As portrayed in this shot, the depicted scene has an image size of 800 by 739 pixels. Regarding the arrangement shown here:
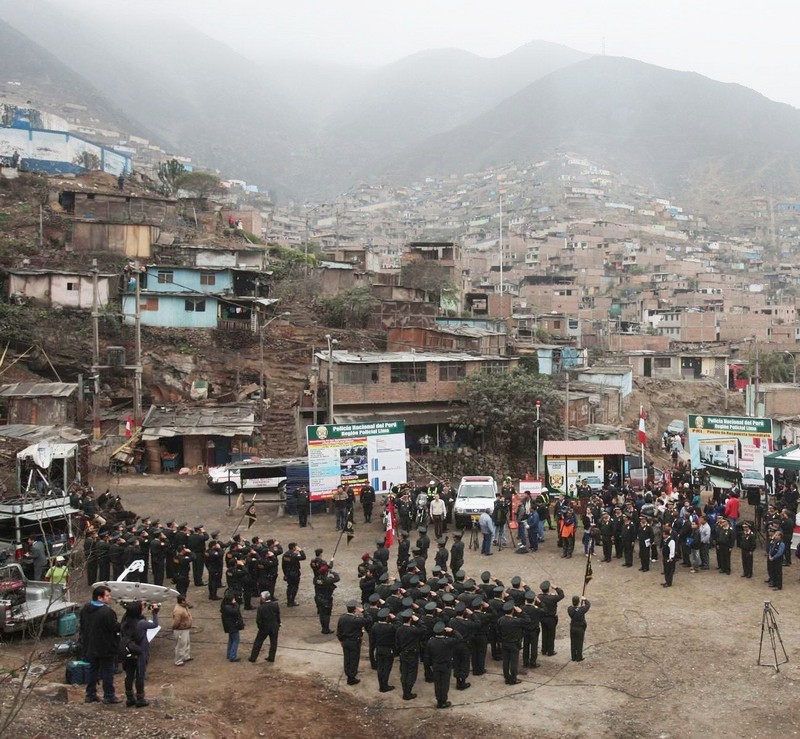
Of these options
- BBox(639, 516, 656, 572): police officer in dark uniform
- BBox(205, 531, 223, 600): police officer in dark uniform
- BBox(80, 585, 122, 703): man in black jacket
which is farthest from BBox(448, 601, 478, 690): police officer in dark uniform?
BBox(639, 516, 656, 572): police officer in dark uniform

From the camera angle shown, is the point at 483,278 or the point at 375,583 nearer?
the point at 375,583

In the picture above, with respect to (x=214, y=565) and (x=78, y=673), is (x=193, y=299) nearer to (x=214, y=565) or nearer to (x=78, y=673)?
(x=214, y=565)

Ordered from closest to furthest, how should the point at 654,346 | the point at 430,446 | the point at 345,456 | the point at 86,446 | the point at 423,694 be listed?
the point at 423,694 → the point at 345,456 → the point at 86,446 → the point at 430,446 → the point at 654,346

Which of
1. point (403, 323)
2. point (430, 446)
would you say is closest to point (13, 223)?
point (403, 323)

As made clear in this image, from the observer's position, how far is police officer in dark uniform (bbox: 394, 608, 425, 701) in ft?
36.4

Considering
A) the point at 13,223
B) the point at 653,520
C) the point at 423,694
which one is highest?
the point at 13,223

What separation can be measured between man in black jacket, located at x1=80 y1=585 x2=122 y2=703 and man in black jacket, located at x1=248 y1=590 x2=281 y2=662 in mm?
2410

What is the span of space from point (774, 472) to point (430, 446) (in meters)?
12.6

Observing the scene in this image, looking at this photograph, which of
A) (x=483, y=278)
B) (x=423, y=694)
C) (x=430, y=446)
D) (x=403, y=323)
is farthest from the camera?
(x=483, y=278)

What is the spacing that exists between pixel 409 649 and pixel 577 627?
292 cm

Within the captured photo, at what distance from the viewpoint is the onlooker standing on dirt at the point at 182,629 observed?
1194cm

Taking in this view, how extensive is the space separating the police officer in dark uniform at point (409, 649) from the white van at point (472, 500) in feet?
31.9

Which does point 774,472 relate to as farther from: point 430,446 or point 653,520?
point 430,446

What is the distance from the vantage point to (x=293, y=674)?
1193 centimetres
